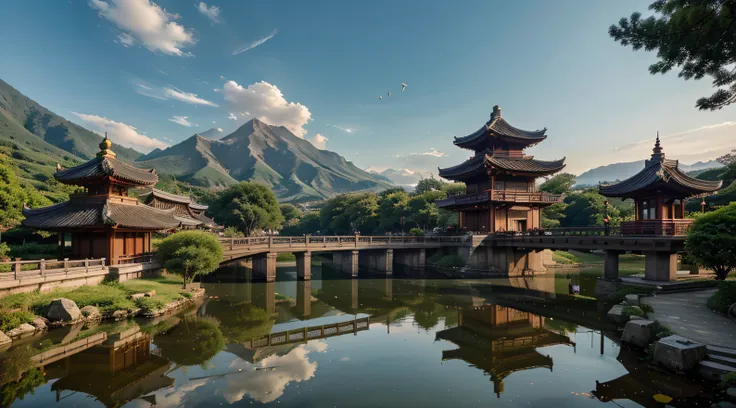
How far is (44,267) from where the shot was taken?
60.4ft

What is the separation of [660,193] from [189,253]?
1242 inches

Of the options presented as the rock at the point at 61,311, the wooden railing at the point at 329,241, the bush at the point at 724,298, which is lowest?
the rock at the point at 61,311

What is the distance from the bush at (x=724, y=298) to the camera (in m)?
15.3

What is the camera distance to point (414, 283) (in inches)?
1276

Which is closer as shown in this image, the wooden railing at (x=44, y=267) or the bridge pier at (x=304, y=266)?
the wooden railing at (x=44, y=267)

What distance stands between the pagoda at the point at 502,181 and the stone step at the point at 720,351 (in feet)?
82.6

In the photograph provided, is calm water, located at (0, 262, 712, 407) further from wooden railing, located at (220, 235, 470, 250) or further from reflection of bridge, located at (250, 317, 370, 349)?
wooden railing, located at (220, 235, 470, 250)

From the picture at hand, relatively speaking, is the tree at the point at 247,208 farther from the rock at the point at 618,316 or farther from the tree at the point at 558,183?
the rock at the point at 618,316

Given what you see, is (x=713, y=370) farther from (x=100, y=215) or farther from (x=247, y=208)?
(x=247, y=208)

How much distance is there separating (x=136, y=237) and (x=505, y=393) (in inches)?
1048

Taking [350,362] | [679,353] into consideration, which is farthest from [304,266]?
[679,353]

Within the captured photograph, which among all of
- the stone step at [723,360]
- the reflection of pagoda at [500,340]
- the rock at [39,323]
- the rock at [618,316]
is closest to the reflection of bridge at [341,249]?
the rock at [39,323]

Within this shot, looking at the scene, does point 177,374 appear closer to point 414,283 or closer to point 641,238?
point 414,283

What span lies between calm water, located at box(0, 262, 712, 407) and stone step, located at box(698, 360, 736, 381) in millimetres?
617
